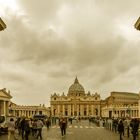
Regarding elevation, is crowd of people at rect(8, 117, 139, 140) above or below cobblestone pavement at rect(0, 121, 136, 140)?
above

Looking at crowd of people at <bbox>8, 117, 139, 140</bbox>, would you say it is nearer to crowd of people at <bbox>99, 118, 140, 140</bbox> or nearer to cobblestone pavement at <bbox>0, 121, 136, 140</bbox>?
crowd of people at <bbox>99, 118, 140, 140</bbox>

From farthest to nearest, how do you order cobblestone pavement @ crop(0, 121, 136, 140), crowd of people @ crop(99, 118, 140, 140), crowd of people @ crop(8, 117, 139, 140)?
cobblestone pavement @ crop(0, 121, 136, 140) → crowd of people @ crop(99, 118, 140, 140) → crowd of people @ crop(8, 117, 139, 140)

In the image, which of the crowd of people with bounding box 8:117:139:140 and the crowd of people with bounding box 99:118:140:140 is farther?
the crowd of people with bounding box 99:118:140:140

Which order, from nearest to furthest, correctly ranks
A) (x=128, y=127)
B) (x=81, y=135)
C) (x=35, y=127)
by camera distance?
(x=35, y=127), (x=128, y=127), (x=81, y=135)

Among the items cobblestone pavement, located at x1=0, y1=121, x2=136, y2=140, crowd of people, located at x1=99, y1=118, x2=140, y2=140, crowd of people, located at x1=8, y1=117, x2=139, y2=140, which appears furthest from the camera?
cobblestone pavement, located at x1=0, y1=121, x2=136, y2=140

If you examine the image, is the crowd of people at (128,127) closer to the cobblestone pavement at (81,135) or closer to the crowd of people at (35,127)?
the crowd of people at (35,127)

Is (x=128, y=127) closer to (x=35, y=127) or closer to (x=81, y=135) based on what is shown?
(x=81, y=135)

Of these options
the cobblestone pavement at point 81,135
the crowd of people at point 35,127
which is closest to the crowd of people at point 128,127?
the crowd of people at point 35,127

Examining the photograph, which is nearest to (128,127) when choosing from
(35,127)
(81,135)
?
(81,135)

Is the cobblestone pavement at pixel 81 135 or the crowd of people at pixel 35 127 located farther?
the cobblestone pavement at pixel 81 135

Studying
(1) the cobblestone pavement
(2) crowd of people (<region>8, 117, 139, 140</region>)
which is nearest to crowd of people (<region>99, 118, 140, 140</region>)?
(2) crowd of people (<region>8, 117, 139, 140</region>)

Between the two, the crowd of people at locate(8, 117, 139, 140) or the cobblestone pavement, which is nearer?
the crowd of people at locate(8, 117, 139, 140)

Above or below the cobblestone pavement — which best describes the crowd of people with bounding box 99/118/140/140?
above

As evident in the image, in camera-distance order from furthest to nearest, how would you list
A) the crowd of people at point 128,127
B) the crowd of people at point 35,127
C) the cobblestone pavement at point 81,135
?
1. the cobblestone pavement at point 81,135
2. the crowd of people at point 128,127
3. the crowd of people at point 35,127
